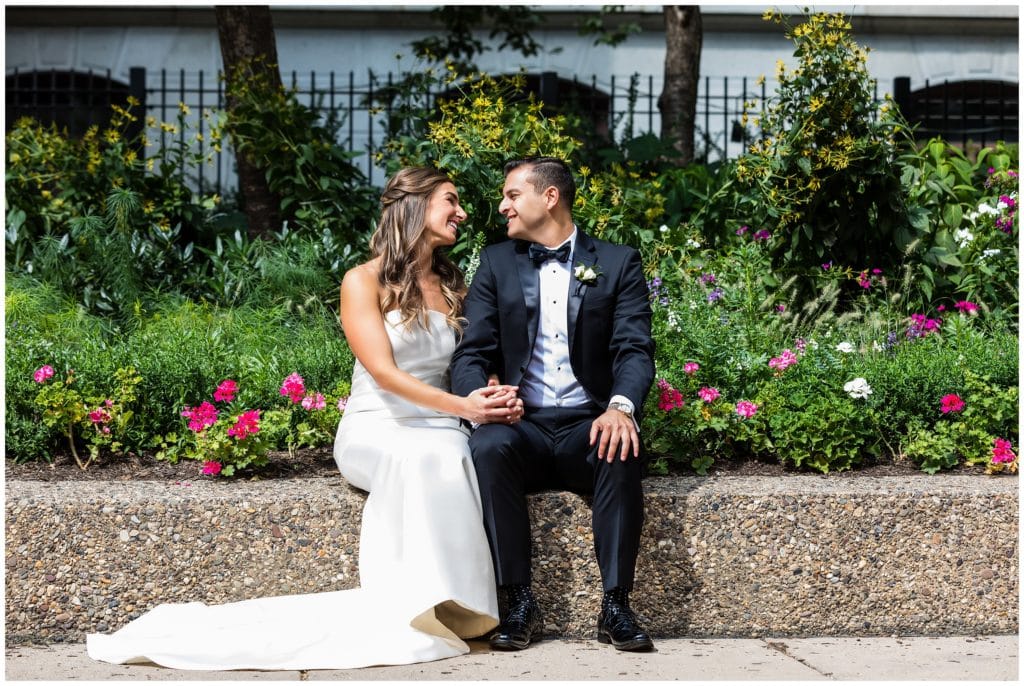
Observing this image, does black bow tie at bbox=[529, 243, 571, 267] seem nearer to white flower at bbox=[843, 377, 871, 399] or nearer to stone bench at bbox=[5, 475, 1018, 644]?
stone bench at bbox=[5, 475, 1018, 644]

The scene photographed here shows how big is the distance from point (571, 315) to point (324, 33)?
1172cm

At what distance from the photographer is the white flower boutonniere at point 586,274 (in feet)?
13.1

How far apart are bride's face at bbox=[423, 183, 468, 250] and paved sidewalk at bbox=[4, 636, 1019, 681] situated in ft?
5.07

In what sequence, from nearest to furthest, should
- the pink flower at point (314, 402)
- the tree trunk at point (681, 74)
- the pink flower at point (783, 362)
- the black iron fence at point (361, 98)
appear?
the pink flower at point (314, 402), the pink flower at point (783, 362), the tree trunk at point (681, 74), the black iron fence at point (361, 98)

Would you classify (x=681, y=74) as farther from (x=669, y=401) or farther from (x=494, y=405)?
(x=494, y=405)

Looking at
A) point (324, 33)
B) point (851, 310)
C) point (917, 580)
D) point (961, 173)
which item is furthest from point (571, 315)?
point (324, 33)

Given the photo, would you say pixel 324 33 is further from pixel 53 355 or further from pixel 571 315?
pixel 571 315

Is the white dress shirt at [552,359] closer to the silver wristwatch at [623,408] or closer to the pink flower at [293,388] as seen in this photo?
the silver wristwatch at [623,408]

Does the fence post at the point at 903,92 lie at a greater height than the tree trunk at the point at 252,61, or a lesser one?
greater

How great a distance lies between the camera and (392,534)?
3689 millimetres

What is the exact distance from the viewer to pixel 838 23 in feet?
19.4

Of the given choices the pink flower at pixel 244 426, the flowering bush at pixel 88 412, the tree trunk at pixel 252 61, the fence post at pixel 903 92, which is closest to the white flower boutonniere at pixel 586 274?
the pink flower at pixel 244 426

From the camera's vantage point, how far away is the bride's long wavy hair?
413cm

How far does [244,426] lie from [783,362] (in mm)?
2291
